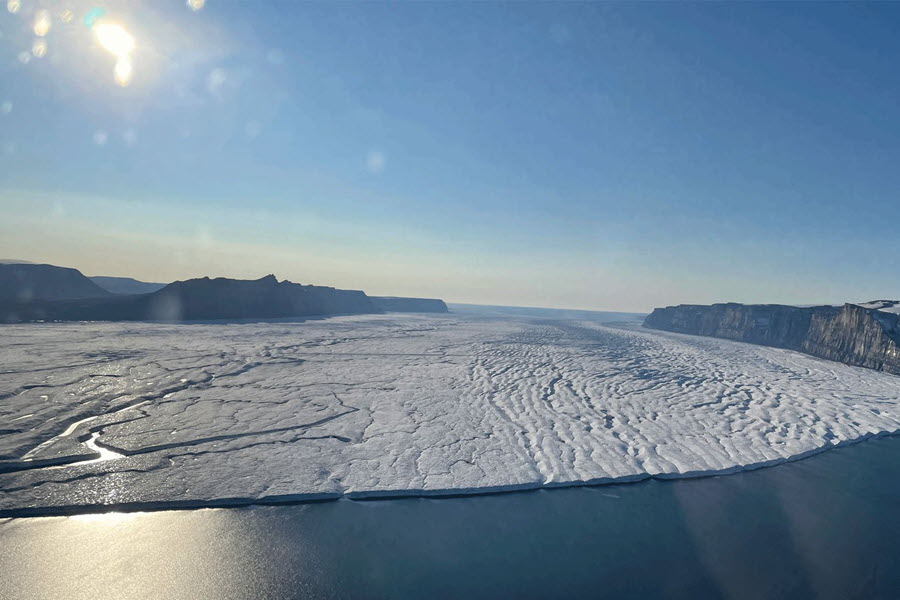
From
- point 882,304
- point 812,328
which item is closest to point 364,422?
point 882,304

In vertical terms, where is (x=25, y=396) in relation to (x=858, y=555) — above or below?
above

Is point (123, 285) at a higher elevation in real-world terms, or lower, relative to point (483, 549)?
higher

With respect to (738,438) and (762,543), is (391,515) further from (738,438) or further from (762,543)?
(738,438)

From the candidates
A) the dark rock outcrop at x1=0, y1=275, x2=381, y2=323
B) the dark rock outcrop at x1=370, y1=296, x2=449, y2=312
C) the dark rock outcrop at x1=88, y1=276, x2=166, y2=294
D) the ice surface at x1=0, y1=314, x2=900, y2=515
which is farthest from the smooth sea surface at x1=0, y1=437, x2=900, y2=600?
the dark rock outcrop at x1=370, y1=296, x2=449, y2=312

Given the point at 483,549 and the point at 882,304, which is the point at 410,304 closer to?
the point at 882,304

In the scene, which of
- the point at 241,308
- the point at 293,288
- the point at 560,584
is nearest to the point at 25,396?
the point at 560,584

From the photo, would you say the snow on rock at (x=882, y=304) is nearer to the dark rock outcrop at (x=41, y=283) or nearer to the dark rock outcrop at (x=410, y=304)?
the dark rock outcrop at (x=41, y=283)
